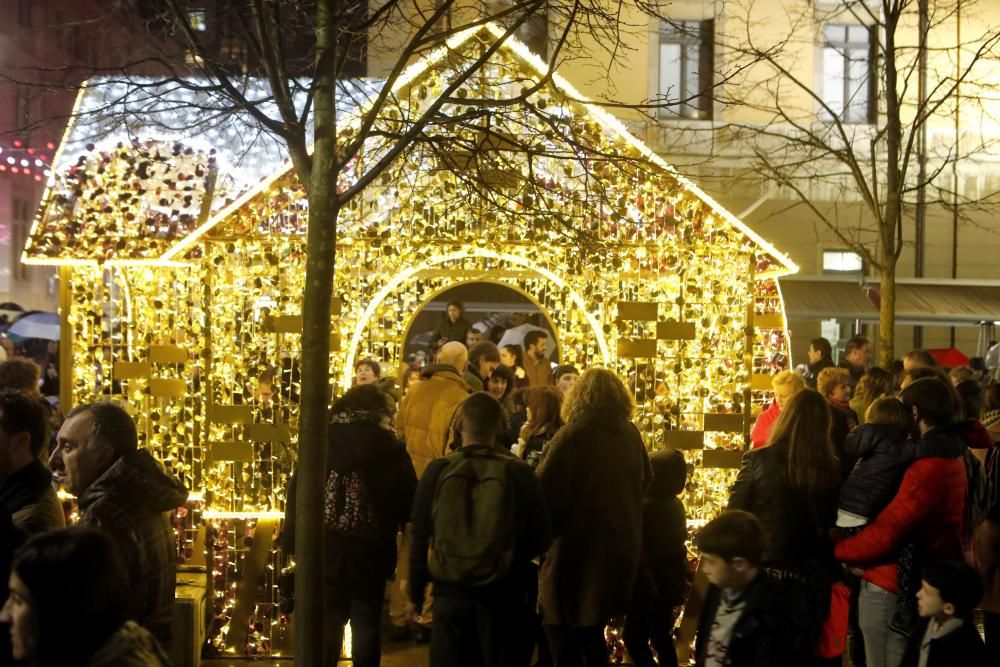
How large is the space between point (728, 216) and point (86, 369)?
4.88 meters

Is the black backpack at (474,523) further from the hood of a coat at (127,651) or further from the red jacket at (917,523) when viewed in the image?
the hood of a coat at (127,651)

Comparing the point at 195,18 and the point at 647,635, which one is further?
the point at 195,18

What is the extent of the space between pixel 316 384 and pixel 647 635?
2623 mm

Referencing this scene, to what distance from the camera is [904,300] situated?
19688 mm

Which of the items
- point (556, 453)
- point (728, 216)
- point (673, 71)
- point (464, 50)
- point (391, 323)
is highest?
point (673, 71)

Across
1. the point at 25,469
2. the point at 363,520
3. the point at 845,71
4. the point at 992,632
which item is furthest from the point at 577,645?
the point at 845,71

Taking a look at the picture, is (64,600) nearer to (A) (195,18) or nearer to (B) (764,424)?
(B) (764,424)

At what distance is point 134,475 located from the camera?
4.70 metres

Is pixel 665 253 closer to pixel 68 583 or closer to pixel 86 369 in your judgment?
pixel 86 369

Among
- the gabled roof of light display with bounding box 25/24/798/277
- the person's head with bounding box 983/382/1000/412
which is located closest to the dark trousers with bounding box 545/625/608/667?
the gabled roof of light display with bounding box 25/24/798/277

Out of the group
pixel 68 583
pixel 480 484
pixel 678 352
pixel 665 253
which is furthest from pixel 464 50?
pixel 68 583

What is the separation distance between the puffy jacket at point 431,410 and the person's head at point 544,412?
1033mm

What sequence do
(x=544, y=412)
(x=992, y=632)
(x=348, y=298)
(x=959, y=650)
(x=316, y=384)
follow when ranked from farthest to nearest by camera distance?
(x=348, y=298), (x=544, y=412), (x=992, y=632), (x=316, y=384), (x=959, y=650)

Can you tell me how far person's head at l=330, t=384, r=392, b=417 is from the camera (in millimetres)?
6664
